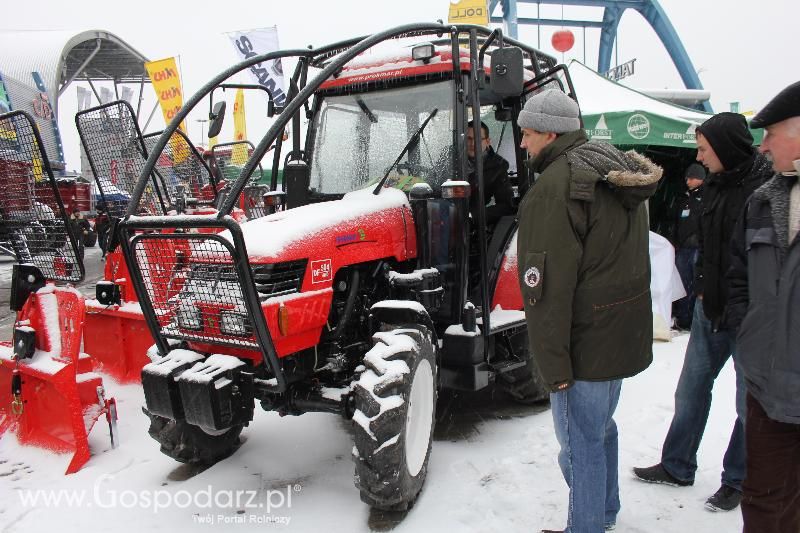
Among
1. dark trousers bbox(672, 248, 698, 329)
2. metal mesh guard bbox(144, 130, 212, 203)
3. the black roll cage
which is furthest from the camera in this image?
dark trousers bbox(672, 248, 698, 329)

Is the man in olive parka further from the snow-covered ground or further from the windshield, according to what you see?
the windshield

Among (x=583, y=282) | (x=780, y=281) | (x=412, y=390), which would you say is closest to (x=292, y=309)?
(x=412, y=390)

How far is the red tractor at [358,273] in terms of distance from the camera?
273 cm

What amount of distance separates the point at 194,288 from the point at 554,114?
1891 mm

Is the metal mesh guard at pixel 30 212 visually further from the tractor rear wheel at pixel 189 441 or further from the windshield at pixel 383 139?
the windshield at pixel 383 139

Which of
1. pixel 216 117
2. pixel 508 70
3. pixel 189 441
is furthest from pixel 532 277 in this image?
pixel 216 117

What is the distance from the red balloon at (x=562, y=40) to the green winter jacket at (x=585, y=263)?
12.7 metres

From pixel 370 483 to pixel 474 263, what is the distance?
1804 millimetres

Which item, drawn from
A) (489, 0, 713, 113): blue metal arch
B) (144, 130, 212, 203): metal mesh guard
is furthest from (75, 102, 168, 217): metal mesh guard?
(489, 0, 713, 113): blue metal arch

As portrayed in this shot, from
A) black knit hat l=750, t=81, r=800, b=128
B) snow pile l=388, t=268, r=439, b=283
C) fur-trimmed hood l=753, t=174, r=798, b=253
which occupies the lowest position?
snow pile l=388, t=268, r=439, b=283

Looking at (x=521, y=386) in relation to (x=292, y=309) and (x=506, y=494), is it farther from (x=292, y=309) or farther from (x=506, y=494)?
(x=292, y=309)

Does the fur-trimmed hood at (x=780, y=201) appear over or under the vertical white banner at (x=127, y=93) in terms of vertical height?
under

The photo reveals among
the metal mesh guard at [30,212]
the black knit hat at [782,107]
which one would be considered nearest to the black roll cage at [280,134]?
the metal mesh guard at [30,212]

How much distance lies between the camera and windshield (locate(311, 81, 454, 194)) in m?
3.71
